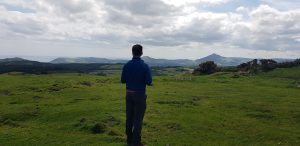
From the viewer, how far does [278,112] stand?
41344 mm

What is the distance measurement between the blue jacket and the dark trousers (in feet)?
1.01

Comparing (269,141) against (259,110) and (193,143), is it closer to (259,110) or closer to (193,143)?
(193,143)

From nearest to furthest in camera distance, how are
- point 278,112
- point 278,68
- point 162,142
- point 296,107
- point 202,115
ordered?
point 162,142 → point 202,115 → point 278,112 → point 296,107 → point 278,68

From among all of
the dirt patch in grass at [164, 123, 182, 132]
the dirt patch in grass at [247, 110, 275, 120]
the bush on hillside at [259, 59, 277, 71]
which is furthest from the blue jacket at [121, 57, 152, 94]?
the bush on hillside at [259, 59, 277, 71]

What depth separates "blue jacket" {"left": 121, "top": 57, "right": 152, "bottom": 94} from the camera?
1609 cm

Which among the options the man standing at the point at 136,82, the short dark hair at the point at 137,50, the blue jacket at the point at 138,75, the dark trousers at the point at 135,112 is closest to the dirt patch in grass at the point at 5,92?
the dark trousers at the point at 135,112

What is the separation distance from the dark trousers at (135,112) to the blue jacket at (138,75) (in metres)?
0.31

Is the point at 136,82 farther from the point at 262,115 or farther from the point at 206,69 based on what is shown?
the point at 206,69

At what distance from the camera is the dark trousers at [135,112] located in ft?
53.3

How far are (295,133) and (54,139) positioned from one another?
17836mm

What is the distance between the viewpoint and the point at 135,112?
53.7 feet

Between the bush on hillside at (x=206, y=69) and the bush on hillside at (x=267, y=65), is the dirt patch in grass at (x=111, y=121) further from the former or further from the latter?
the bush on hillside at (x=267, y=65)

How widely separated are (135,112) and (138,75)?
1.60 m

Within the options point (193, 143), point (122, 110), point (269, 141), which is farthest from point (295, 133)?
point (122, 110)
